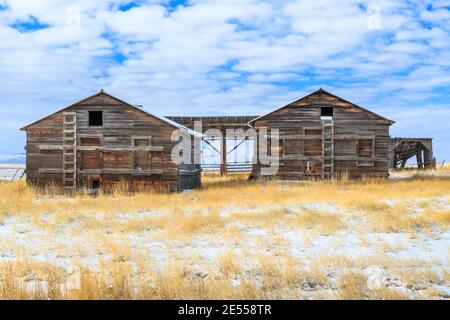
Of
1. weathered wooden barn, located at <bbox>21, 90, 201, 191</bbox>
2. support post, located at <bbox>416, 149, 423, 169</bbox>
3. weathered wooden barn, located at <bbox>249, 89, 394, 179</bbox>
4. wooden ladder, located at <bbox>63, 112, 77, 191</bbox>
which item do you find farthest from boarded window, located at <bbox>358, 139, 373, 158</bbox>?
support post, located at <bbox>416, 149, 423, 169</bbox>

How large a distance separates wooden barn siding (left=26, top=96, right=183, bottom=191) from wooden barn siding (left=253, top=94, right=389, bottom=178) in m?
6.98

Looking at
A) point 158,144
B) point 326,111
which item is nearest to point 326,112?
point 326,111

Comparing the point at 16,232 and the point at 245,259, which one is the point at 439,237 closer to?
the point at 245,259

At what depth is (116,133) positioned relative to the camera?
22.4 m

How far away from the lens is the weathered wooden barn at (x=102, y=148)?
22203 mm

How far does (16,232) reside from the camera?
38.6 ft

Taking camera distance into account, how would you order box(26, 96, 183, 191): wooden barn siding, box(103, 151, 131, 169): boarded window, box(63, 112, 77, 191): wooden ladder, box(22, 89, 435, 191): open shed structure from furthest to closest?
1. box(63, 112, 77, 191): wooden ladder
2. box(103, 151, 131, 169): boarded window
3. box(22, 89, 435, 191): open shed structure
4. box(26, 96, 183, 191): wooden barn siding

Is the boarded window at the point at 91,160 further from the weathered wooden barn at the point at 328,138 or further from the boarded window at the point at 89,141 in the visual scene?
the weathered wooden barn at the point at 328,138

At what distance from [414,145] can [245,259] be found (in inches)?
1598

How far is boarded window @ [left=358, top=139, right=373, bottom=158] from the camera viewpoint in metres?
26.1

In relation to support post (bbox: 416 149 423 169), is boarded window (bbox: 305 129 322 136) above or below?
above

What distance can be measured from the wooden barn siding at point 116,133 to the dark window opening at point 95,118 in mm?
401

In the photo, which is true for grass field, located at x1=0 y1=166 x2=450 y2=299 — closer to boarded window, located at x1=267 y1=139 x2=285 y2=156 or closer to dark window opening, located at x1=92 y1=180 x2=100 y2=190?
dark window opening, located at x1=92 y1=180 x2=100 y2=190

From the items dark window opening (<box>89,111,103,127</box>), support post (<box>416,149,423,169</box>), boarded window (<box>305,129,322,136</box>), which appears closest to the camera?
dark window opening (<box>89,111,103,127</box>)
